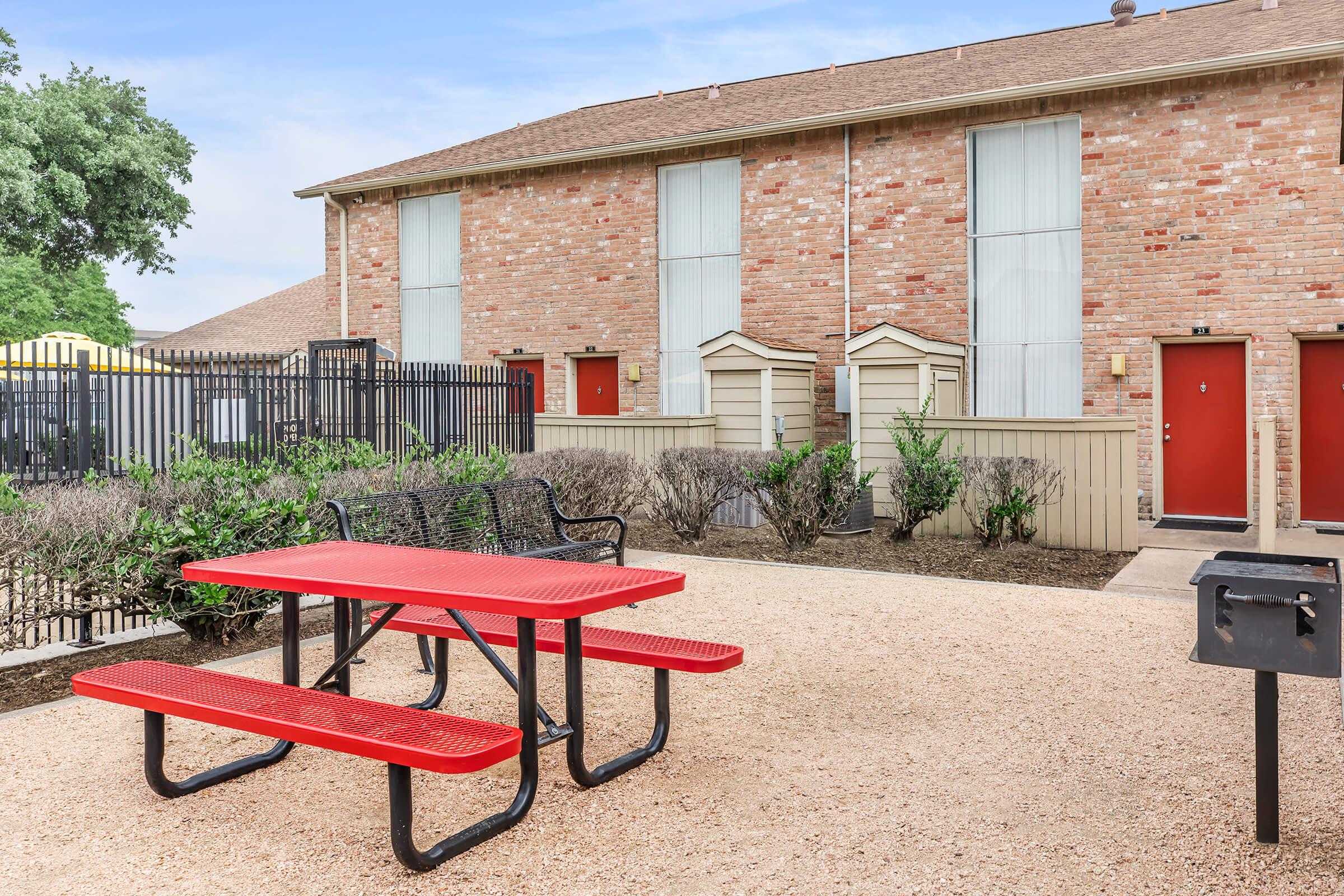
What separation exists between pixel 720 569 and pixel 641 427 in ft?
12.4

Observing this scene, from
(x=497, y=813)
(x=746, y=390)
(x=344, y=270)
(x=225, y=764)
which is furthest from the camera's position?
(x=344, y=270)

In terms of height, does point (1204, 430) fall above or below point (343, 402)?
below

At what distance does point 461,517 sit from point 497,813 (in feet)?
10.7

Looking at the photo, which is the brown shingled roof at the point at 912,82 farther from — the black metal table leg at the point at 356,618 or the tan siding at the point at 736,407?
the black metal table leg at the point at 356,618

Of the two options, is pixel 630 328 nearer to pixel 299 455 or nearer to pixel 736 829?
pixel 299 455

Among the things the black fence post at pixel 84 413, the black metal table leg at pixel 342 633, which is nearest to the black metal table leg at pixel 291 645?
the black metal table leg at pixel 342 633

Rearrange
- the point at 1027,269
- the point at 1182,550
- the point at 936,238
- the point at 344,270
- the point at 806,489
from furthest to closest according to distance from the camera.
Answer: the point at 344,270, the point at 936,238, the point at 1027,269, the point at 1182,550, the point at 806,489

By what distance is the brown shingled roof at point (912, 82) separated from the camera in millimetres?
13031

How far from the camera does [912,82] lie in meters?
15.7

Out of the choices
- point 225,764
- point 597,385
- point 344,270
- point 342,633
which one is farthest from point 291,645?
point 344,270

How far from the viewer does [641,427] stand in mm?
12570

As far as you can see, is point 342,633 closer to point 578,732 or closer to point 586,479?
point 578,732

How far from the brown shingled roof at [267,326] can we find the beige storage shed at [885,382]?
17.8 metres

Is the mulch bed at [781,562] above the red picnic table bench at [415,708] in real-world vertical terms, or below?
below
